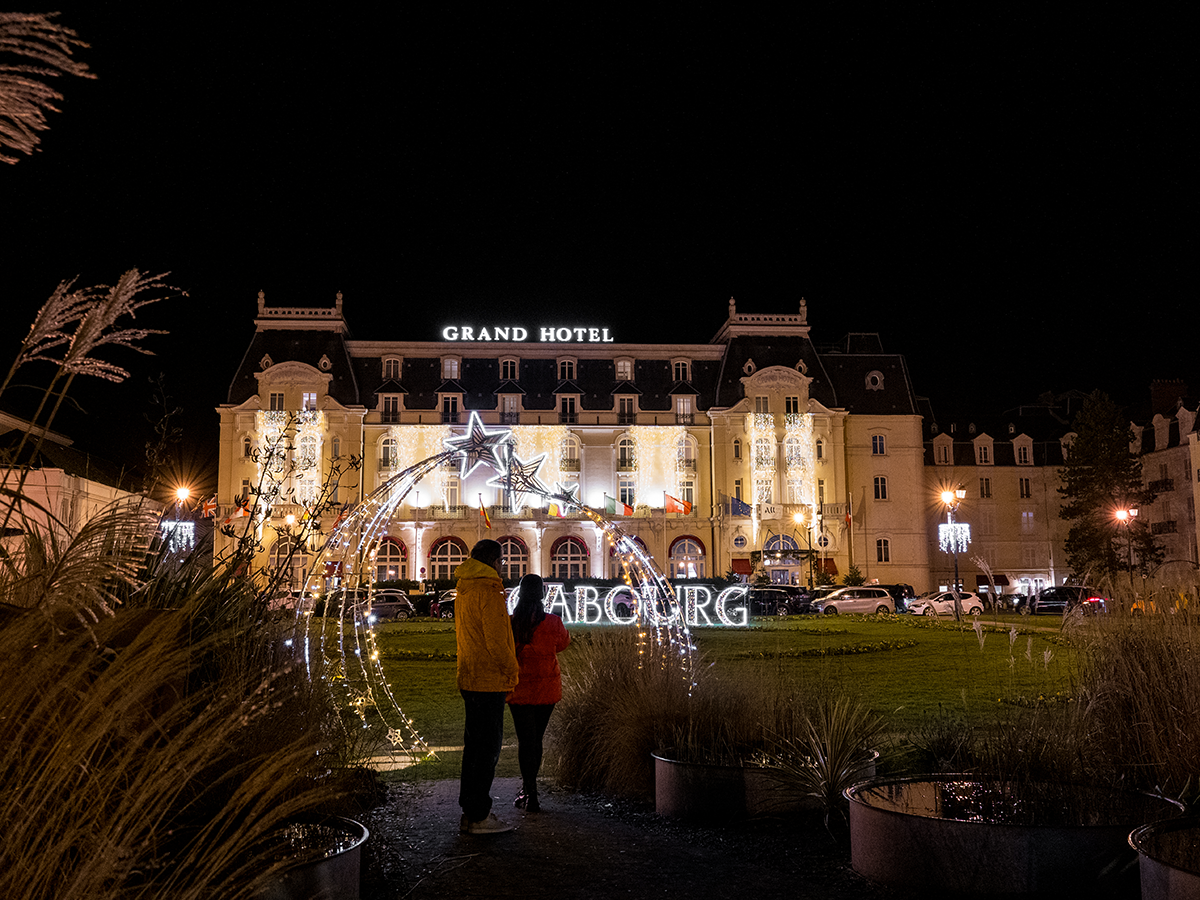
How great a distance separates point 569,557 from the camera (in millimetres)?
57469

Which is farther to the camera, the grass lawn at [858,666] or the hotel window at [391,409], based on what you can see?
the hotel window at [391,409]

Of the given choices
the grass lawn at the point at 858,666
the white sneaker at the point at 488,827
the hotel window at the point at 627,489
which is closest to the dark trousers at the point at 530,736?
the white sneaker at the point at 488,827

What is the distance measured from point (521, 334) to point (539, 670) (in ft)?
174

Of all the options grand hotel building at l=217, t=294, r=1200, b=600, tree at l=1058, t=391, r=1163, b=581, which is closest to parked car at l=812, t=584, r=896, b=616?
grand hotel building at l=217, t=294, r=1200, b=600

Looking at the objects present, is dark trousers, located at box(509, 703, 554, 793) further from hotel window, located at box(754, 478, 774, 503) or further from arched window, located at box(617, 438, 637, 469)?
arched window, located at box(617, 438, 637, 469)

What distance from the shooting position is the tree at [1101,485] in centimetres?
5634

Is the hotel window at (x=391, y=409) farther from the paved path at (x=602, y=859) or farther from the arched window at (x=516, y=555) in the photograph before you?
the paved path at (x=602, y=859)

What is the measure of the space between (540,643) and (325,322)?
53106 millimetres

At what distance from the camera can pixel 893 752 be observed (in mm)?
7586

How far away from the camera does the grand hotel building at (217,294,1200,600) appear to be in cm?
5619

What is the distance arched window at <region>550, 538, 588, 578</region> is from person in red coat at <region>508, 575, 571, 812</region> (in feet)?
162

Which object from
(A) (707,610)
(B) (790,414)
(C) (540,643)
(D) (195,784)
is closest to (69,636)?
(D) (195,784)

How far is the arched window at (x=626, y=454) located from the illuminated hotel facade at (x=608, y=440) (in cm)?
8

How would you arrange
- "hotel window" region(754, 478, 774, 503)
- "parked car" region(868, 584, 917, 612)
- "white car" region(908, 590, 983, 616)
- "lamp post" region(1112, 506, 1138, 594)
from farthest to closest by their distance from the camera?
"hotel window" region(754, 478, 774, 503)
"parked car" region(868, 584, 917, 612)
"white car" region(908, 590, 983, 616)
"lamp post" region(1112, 506, 1138, 594)
